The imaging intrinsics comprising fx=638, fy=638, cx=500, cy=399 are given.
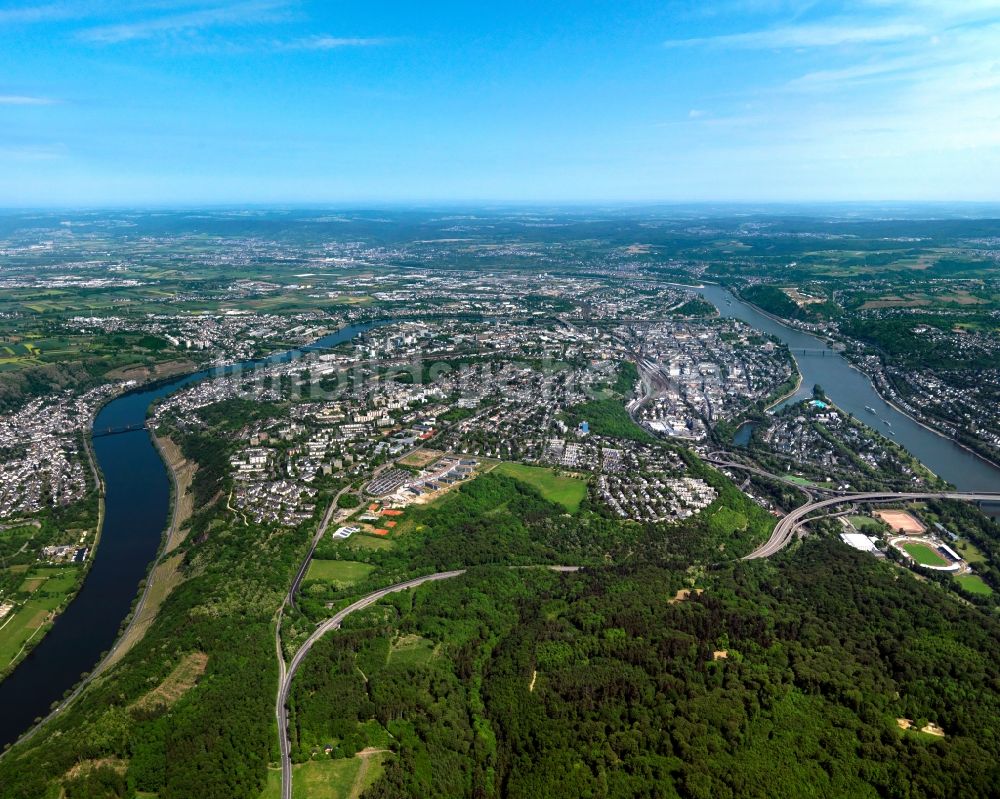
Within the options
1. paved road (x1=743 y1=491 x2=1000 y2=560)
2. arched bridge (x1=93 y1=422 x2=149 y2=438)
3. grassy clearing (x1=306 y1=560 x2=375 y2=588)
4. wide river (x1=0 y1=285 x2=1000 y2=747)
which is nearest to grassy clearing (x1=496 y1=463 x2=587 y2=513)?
paved road (x1=743 y1=491 x2=1000 y2=560)

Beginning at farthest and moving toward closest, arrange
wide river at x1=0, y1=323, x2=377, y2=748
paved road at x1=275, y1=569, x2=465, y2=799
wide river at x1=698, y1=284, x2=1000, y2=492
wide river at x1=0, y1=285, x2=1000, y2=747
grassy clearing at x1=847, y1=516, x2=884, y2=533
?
1. wide river at x1=698, y1=284, x2=1000, y2=492
2. grassy clearing at x1=847, y1=516, x2=884, y2=533
3. wide river at x1=0, y1=285, x2=1000, y2=747
4. wide river at x1=0, y1=323, x2=377, y2=748
5. paved road at x1=275, y1=569, x2=465, y2=799

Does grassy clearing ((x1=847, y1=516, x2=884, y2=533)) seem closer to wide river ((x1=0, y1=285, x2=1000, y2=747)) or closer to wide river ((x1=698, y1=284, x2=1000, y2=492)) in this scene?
wide river ((x1=698, y1=284, x2=1000, y2=492))

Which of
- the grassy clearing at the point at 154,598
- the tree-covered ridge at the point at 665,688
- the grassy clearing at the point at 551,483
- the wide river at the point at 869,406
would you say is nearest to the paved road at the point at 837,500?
the wide river at the point at 869,406

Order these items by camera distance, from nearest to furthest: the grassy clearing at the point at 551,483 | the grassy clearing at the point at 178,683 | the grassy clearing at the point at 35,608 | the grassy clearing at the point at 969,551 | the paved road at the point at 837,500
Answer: the grassy clearing at the point at 178,683
the grassy clearing at the point at 35,608
the grassy clearing at the point at 969,551
the paved road at the point at 837,500
the grassy clearing at the point at 551,483

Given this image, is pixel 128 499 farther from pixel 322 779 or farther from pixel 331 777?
pixel 331 777

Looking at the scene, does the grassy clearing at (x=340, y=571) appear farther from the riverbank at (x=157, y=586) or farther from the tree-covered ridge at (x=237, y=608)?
the riverbank at (x=157, y=586)

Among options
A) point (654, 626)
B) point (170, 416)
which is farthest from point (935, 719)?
point (170, 416)
